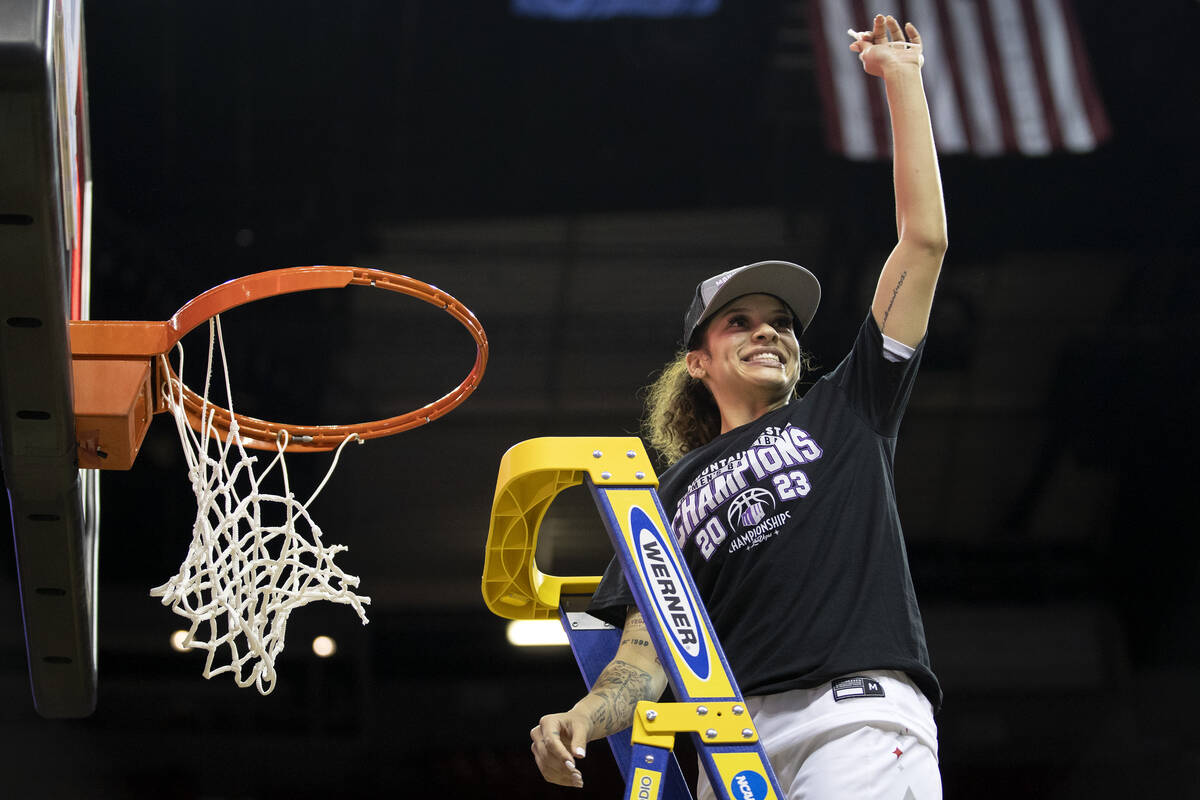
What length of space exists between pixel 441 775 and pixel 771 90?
2.86 m

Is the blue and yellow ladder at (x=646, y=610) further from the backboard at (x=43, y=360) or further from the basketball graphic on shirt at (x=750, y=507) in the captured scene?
the backboard at (x=43, y=360)

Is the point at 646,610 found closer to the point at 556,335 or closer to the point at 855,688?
the point at 855,688

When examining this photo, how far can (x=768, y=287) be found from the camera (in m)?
2.63

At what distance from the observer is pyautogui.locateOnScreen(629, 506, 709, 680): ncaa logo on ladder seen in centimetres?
170

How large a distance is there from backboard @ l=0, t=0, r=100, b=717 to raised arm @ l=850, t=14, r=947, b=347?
1.40m

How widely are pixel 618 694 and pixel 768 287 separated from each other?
3.27 feet

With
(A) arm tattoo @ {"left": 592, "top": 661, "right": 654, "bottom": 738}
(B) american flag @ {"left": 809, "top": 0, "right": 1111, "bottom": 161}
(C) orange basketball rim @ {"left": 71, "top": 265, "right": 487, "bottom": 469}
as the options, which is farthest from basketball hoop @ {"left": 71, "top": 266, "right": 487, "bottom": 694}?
(B) american flag @ {"left": 809, "top": 0, "right": 1111, "bottom": 161}

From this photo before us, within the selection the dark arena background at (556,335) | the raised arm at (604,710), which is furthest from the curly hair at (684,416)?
the dark arena background at (556,335)

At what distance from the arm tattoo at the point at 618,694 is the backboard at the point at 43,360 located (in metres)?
0.88

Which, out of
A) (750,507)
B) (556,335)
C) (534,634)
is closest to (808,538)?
(750,507)

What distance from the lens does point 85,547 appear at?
212 cm

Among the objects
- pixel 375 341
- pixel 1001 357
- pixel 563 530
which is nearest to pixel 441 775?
pixel 563 530

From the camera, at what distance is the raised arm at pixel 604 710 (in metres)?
1.80

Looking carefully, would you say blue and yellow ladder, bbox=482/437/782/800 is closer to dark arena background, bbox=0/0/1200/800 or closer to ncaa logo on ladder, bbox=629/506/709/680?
ncaa logo on ladder, bbox=629/506/709/680
